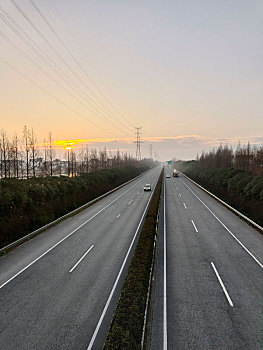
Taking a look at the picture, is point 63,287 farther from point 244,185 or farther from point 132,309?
point 244,185

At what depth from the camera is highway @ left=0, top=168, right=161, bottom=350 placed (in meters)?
8.41

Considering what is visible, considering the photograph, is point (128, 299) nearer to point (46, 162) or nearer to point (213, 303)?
point (213, 303)

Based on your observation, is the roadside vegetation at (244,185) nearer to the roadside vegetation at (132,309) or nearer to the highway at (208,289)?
the highway at (208,289)

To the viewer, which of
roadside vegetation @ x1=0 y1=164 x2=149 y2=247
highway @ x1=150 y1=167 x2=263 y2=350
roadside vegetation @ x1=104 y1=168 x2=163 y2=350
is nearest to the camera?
roadside vegetation @ x1=104 y1=168 x2=163 y2=350

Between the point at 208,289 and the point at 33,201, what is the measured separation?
17.5 m

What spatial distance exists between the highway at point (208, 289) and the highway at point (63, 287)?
7.19ft

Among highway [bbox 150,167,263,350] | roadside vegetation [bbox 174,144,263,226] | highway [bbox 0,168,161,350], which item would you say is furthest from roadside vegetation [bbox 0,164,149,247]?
roadside vegetation [bbox 174,144,263,226]

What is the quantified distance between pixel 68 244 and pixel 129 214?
10.5 meters

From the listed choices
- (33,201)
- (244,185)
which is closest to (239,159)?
(244,185)

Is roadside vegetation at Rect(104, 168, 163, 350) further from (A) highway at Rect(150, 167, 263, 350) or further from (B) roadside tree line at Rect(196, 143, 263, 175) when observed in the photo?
(B) roadside tree line at Rect(196, 143, 263, 175)

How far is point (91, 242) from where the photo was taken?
722 inches

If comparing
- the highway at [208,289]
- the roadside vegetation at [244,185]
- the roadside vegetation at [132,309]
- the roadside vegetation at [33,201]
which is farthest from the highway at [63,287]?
the roadside vegetation at [244,185]

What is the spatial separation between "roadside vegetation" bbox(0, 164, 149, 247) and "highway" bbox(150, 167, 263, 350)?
35.6ft

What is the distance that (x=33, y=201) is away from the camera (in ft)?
76.0
